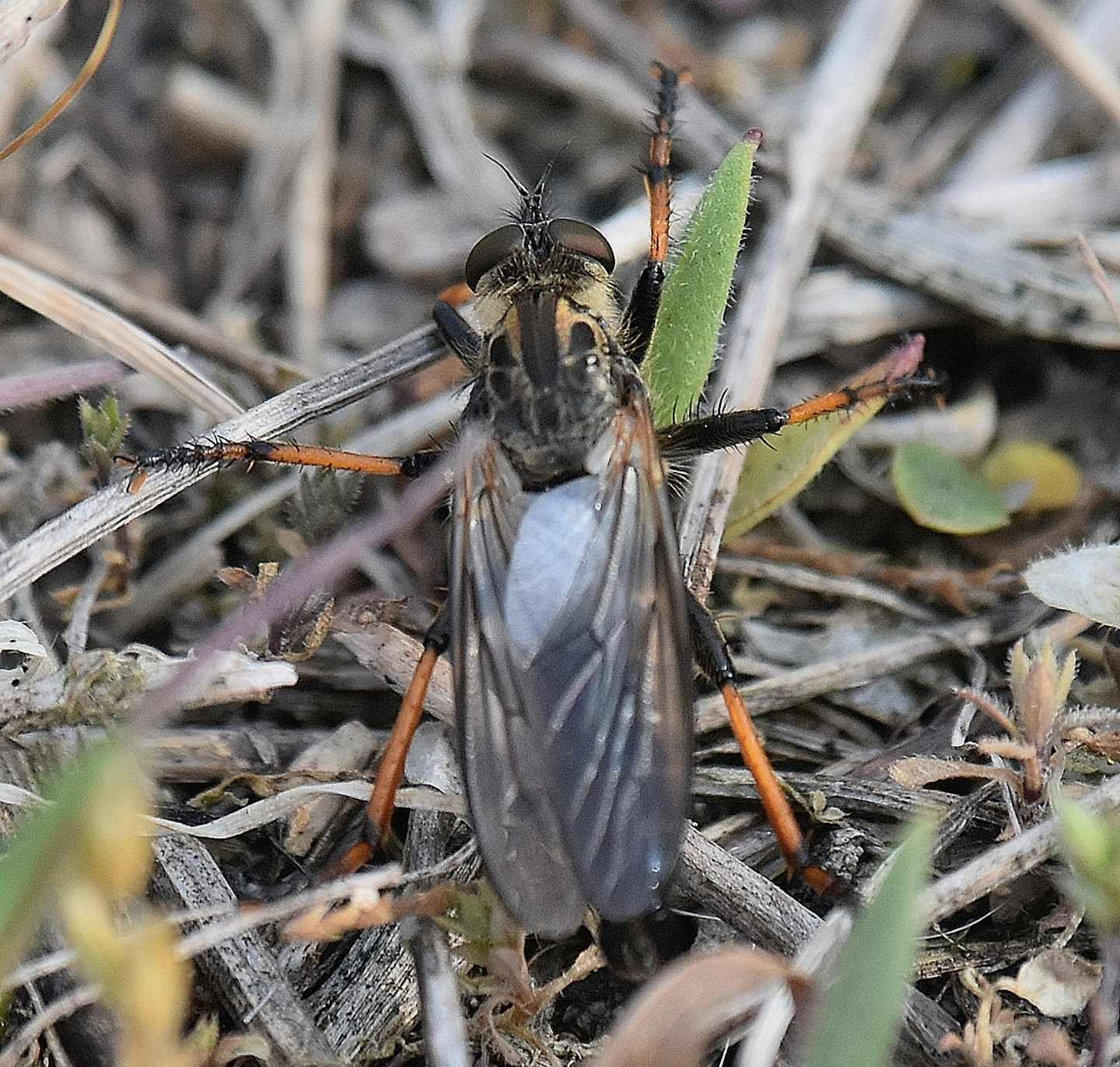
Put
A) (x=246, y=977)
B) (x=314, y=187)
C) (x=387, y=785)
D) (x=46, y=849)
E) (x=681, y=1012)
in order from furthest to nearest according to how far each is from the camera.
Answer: (x=314, y=187) < (x=387, y=785) < (x=246, y=977) < (x=681, y=1012) < (x=46, y=849)

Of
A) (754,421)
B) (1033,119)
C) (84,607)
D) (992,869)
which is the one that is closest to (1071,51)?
(1033,119)

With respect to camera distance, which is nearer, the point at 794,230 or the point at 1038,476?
the point at 1038,476

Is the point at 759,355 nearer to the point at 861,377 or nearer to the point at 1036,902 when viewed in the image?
the point at 861,377

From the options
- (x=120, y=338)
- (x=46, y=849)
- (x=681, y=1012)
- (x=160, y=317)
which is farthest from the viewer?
(x=160, y=317)

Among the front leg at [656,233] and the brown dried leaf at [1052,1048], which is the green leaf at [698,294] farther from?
the brown dried leaf at [1052,1048]

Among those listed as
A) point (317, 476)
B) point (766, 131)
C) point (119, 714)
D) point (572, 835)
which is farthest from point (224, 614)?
point (766, 131)

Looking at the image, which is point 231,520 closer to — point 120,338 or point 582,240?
point 120,338
